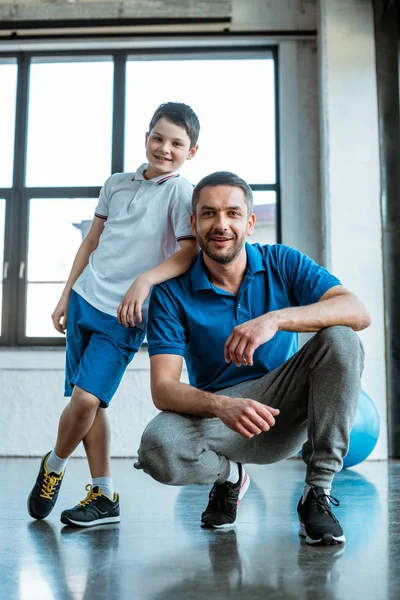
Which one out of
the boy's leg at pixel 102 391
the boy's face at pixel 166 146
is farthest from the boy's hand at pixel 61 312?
the boy's face at pixel 166 146

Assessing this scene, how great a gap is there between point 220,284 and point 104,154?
10.9 feet

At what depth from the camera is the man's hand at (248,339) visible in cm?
168

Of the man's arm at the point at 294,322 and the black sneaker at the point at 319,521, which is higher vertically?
the man's arm at the point at 294,322

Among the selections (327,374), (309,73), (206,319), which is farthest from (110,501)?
(309,73)

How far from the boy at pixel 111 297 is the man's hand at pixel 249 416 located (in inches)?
20.9

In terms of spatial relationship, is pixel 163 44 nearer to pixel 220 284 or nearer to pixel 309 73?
pixel 309 73

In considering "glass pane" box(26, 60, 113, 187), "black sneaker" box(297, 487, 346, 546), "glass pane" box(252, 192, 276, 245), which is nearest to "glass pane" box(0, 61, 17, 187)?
"glass pane" box(26, 60, 113, 187)

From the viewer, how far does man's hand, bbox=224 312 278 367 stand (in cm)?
168

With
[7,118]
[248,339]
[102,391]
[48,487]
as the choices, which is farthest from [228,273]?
[7,118]

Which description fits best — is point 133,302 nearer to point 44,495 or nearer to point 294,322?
point 294,322

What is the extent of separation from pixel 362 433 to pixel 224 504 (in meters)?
1.88

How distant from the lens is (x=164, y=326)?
1.87m

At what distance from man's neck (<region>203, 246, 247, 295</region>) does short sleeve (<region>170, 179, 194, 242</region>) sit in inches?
5.5

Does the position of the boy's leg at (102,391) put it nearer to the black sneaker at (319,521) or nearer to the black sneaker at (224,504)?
the black sneaker at (224,504)
